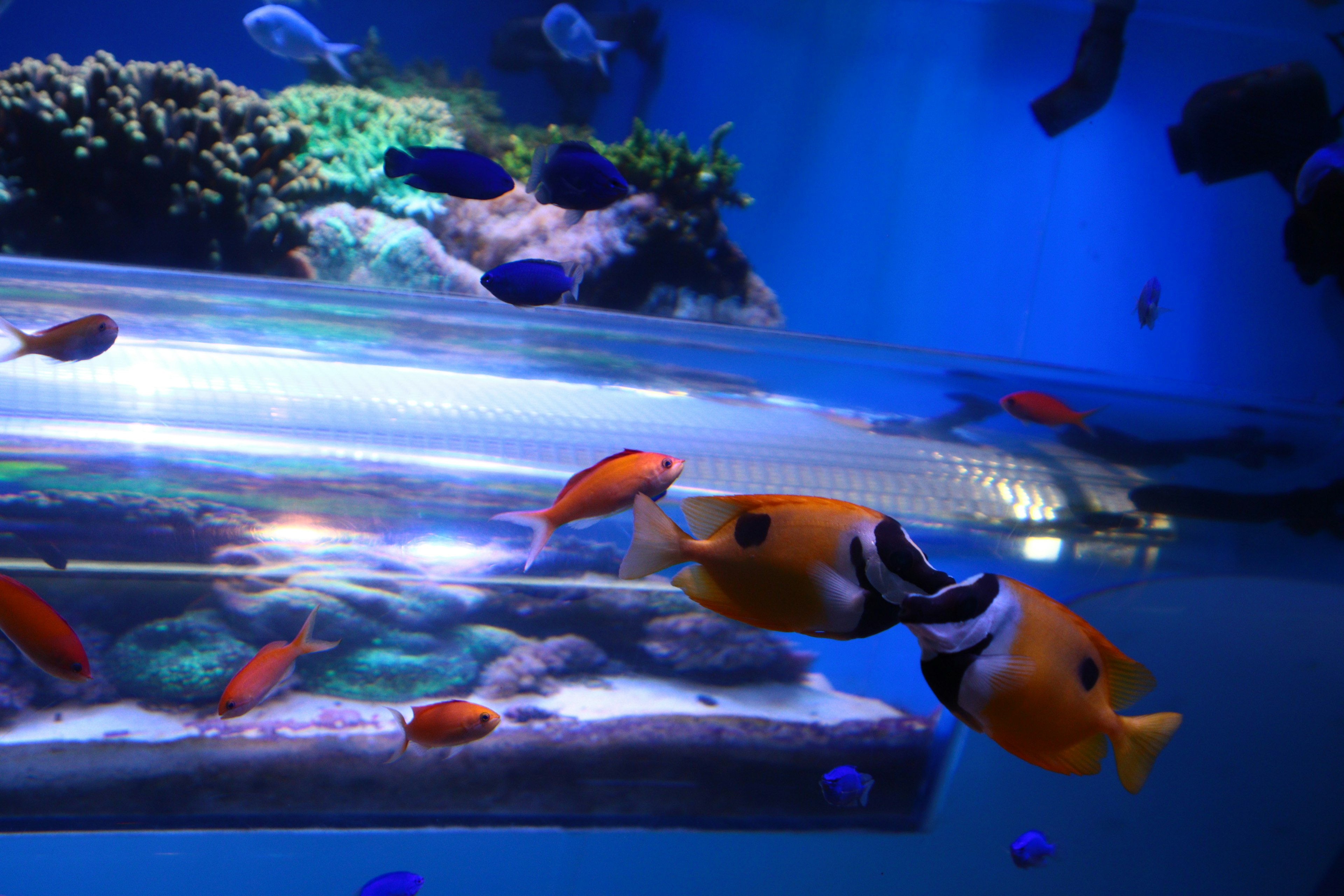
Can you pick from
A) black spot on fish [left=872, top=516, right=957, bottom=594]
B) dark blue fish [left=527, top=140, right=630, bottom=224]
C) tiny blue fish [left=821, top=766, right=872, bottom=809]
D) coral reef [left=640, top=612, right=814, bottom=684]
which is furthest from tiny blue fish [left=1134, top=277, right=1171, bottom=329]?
black spot on fish [left=872, top=516, right=957, bottom=594]

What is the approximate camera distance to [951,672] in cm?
85

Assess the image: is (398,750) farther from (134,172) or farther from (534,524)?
(134,172)

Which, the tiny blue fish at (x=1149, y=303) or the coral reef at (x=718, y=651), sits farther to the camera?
the tiny blue fish at (x=1149, y=303)

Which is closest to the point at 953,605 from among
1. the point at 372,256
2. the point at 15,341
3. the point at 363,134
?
the point at 15,341

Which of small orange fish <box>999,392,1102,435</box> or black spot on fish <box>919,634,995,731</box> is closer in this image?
black spot on fish <box>919,634,995,731</box>

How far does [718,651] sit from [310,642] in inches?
53.6

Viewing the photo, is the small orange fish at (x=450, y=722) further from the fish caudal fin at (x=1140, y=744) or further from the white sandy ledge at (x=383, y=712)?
the fish caudal fin at (x=1140, y=744)

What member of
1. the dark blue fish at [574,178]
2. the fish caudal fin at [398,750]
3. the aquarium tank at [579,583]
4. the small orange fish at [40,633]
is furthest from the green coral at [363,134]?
the small orange fish at [40,633]

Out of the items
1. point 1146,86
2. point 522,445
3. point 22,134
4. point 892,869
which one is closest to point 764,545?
point 522,445

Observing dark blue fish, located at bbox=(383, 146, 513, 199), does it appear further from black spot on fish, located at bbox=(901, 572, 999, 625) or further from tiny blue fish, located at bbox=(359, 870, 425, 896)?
tiny blue fish, located at bbox=(359, 870, 425, 896)

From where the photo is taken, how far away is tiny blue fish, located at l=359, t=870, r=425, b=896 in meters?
1.82

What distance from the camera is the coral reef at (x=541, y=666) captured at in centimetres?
220

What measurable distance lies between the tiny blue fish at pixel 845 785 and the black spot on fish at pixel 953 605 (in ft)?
4.69

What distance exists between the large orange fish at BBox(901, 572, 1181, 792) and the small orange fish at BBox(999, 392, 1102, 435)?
2.25 meters
